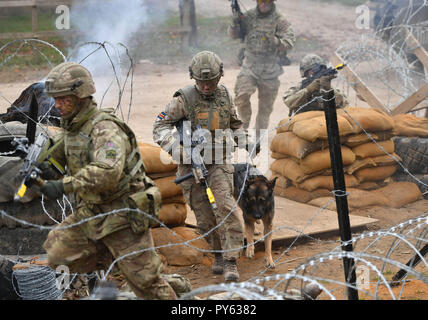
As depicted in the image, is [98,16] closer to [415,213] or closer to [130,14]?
[130,14]

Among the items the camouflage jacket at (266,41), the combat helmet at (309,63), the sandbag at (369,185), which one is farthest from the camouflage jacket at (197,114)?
the camouflage jacket at (266,41)

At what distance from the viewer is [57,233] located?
4078 mm

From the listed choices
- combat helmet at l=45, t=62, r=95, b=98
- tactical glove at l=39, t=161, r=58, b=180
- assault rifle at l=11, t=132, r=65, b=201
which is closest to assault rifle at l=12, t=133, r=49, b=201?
assault rifle at l=11, t=132, r=65, b=201

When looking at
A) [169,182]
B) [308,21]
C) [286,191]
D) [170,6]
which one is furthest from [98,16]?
[169,182]

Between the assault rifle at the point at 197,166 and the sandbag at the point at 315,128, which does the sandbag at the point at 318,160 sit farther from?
the assault rifle at the point at 197,166

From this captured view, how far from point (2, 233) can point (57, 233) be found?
1.37 meters

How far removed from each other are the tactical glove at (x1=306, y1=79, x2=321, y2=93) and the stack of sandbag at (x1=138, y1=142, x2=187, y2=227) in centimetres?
226

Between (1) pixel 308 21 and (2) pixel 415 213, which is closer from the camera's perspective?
(2) pixel 415 213

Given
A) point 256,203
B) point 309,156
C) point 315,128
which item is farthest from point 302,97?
point 256,203

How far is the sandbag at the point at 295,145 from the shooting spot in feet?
25.2

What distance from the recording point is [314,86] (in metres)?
7.59

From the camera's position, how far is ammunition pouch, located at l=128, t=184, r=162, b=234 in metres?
3.95

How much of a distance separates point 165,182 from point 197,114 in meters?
1.04

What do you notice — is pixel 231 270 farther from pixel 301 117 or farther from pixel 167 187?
pixel 301 117
